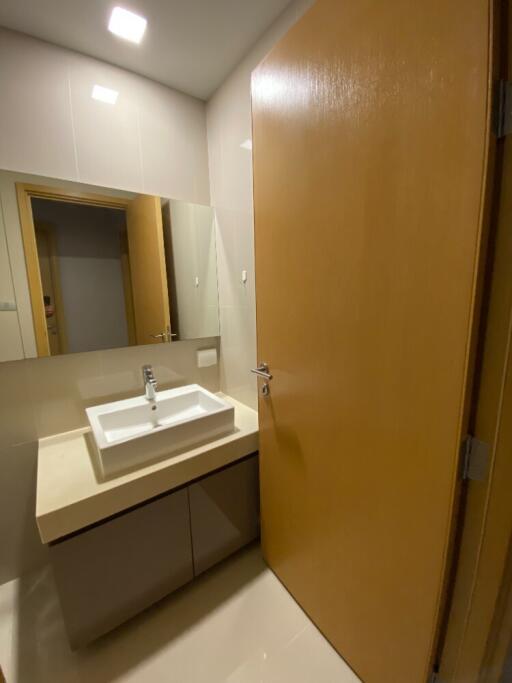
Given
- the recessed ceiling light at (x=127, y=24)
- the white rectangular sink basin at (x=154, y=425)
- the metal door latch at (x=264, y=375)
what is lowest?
the white rectangular sink basin at (x=154, y=425)

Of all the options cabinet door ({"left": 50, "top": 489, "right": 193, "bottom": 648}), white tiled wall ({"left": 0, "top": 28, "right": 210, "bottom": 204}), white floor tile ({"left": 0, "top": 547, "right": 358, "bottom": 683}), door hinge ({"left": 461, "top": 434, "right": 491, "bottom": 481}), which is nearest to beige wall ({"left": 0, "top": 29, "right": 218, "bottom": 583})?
white tiled wall ({"left": 0, "top": 28, "right": 210, "bottom": 204})

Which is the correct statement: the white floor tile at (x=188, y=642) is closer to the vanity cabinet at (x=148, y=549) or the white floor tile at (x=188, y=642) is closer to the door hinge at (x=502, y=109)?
the vanity cabinet at (x=148, y=549)

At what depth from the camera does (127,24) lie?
45.9 inches

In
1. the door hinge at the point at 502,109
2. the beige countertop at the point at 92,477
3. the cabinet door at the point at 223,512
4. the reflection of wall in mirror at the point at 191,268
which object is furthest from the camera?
the reflection of wall in mirror at the point at 191,268

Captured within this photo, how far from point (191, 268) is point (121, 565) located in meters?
1.44

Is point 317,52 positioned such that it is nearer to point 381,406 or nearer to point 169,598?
point 381,406

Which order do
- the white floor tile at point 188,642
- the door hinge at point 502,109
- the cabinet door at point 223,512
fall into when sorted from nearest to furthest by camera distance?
the door hinge at point 502,109 < the white floor tile at point 188,642 < the cabinet door at point 223,512

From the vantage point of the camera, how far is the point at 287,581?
1331 mm

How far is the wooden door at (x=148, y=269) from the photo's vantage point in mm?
1525

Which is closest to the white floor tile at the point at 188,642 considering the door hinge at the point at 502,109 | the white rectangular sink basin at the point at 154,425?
the white rectangular sink basin at the point at 154,425

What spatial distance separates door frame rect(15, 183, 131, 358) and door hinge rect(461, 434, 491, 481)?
160 cm

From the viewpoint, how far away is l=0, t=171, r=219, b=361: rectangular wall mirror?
1.25 meters

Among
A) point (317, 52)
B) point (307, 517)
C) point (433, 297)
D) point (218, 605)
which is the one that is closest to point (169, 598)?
point (218, 605)

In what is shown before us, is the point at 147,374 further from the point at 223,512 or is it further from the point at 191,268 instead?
the point at 223,512
